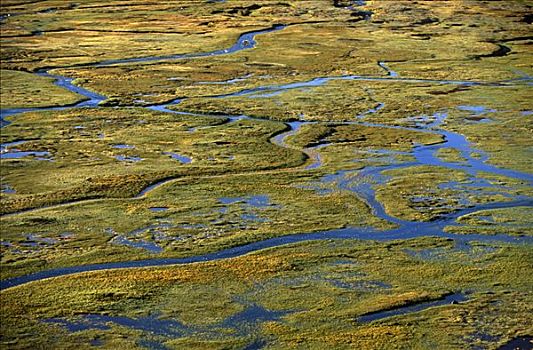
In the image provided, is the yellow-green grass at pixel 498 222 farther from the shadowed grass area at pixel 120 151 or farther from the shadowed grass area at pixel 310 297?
the shadowed grass area at pixel 120 151

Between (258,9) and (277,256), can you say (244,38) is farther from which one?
(277,256)

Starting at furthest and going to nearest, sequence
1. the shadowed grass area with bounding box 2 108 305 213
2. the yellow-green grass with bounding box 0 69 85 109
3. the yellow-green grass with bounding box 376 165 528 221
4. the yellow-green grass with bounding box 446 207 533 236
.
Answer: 1. the yellow-green grass with bounding box 0 69 85 109
2. the shadowed grass area with bounding box 2 108 305 213
3. the yellow-green grass with bounding box 376 165 528 221
4. the yellow-green grass with bounding box 446 207 533 236

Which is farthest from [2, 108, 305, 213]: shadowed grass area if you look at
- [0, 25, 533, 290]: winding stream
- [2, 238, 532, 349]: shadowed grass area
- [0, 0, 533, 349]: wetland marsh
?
[2, 238, 532, 349]: shadowed grass area

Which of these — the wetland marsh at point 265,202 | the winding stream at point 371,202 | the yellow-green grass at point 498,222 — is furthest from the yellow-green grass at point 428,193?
the yellow-green grass at point 498,222

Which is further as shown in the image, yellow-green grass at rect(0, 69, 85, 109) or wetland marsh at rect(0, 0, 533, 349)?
yellow-green grass at rect(0, 69, 85, 109)

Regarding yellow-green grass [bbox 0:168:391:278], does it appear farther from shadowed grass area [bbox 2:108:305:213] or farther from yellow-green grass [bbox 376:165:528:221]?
shadowed grass area [bbox 2:108:305:213]

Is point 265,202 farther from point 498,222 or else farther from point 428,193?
point 498,222

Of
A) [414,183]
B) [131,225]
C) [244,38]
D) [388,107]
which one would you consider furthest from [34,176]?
[244,38]
